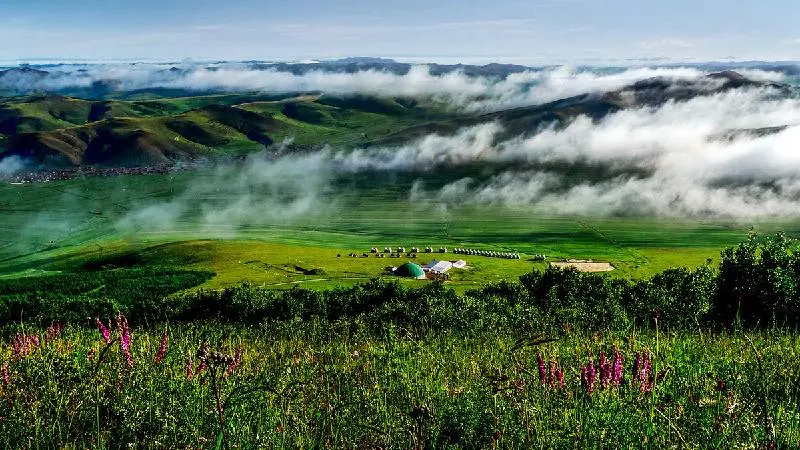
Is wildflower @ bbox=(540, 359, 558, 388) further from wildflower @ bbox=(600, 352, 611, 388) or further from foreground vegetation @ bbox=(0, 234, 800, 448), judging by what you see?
wildflower @ bbox=(600, 352, 611, 388)

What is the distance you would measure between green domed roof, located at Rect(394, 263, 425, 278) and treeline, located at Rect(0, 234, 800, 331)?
55.9 metres

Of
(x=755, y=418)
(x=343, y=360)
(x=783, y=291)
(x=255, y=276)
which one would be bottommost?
(x=255, y=276)

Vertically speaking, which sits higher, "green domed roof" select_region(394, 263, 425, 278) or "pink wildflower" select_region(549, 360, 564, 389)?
"pink wildflower" select_region(549, 360, 564, 389)

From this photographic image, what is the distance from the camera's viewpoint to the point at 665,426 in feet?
23.3

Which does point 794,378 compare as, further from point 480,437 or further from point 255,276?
point 255,276

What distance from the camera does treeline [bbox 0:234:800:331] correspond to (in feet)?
211

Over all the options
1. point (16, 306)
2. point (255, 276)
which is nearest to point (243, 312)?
point (16, 306)

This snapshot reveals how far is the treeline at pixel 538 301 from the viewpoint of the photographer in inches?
2532

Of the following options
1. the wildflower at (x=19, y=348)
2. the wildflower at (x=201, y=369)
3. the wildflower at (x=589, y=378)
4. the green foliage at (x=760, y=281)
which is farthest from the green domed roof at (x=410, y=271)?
the wildflower at (x=589, y=378)

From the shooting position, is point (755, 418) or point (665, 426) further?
point (755, 418)

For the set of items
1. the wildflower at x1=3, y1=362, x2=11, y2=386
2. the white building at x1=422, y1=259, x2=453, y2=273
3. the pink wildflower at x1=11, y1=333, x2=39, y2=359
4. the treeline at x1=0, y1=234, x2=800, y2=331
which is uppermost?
the wildflower at x1=3, y1=362, x2=11, y2=386

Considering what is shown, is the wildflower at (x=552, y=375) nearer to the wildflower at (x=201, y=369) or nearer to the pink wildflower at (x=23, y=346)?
the wildflower at (x=201, y=369)

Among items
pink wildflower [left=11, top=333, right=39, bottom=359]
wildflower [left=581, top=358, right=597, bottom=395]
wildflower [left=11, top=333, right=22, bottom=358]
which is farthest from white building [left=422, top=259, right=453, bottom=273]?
wildflower [left=581, top=358, right=597, bottom=395]

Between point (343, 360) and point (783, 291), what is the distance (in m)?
63.7
